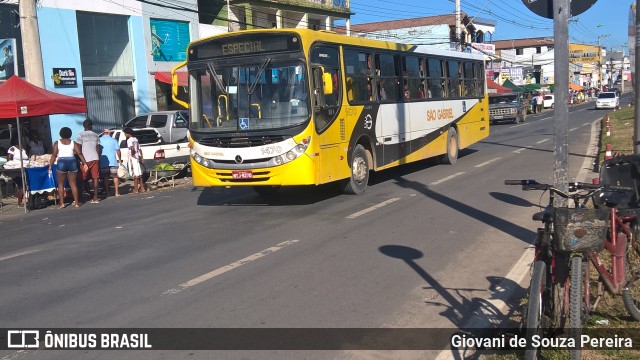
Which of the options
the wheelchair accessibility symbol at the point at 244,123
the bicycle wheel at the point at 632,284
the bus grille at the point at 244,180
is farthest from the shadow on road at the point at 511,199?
the bicycle wheel at the point at 632,284

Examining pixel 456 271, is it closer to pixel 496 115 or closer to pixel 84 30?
pixel 84 30

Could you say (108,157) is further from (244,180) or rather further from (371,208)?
(371,208)

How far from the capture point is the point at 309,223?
9555 mm

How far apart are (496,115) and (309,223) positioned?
32552 mm

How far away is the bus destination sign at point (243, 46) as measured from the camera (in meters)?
10.7

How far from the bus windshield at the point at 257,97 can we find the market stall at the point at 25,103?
15.1 ft

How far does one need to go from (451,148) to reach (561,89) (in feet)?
41.2

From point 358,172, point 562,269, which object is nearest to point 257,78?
point 358,172

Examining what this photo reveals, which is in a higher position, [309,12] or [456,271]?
[309,12]

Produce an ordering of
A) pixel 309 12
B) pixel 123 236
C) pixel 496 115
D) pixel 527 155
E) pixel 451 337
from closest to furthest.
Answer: pixel 451 337, pixel 123 236, pixel 527 155, pixel 309 12, pixel 496 115

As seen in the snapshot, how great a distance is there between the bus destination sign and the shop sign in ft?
41.0

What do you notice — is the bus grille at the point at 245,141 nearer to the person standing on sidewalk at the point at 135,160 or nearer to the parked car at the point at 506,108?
the person standing on sidewalk at the point at 135,160

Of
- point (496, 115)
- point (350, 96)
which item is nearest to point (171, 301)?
point (350, 96)

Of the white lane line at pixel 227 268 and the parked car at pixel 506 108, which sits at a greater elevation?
the parked car at pixel 506 108
